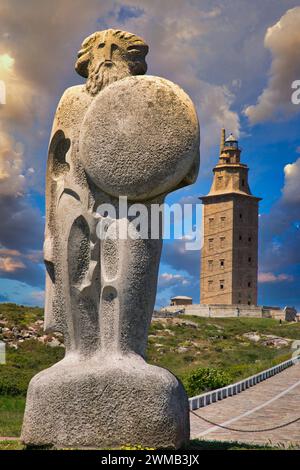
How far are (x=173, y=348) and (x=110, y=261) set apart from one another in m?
25.8

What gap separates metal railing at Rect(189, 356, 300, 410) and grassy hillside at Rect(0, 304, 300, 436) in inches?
25.6

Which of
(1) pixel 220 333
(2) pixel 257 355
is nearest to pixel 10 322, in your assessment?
(2) pixel 257 355

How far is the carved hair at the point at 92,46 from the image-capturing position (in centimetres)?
750

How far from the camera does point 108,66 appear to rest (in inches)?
294

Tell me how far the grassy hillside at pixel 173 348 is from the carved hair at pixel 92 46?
16.1ft

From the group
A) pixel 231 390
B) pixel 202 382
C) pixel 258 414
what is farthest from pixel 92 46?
pixel 202 382

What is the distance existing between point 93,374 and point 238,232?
7103 centimetres

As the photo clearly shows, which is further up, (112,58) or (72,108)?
(112,58)

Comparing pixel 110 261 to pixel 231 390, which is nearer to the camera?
pixel 110 261

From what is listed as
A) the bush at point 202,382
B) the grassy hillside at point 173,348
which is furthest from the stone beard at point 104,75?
the bush at point 202,382

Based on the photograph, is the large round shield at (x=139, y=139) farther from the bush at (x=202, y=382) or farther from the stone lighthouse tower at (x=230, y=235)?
the stone lighthouse tower at (x=230, y=235)

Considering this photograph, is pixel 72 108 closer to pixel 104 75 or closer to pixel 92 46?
pixel 104 75

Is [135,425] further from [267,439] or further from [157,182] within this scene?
[267,439]

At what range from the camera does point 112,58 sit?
748 centimetres
